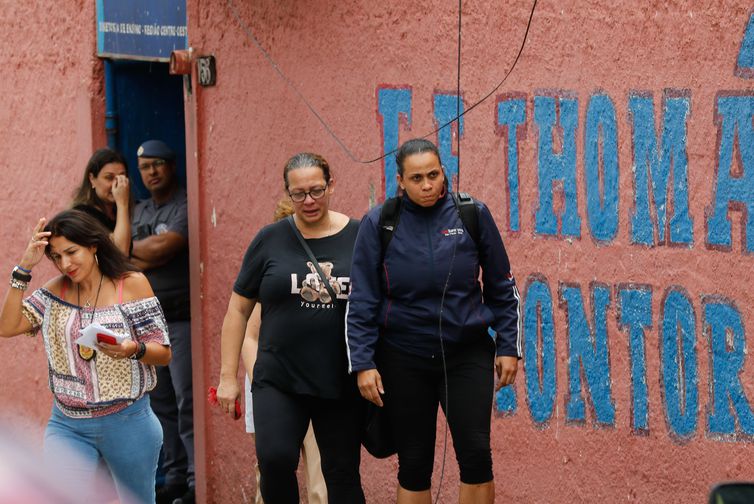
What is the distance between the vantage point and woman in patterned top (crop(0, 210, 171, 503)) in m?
6.69

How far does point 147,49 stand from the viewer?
9.81 metres

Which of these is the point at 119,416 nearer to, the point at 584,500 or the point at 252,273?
the point at 252,273

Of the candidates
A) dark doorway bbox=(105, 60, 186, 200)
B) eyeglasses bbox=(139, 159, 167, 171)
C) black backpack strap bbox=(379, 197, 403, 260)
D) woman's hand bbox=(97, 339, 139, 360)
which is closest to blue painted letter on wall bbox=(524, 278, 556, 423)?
black backpack strap bbox=(379, 197, 403, 260)

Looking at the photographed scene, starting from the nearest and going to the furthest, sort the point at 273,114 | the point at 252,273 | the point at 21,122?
the point at 252,273 → the point at 273,114 → the point at 21,122

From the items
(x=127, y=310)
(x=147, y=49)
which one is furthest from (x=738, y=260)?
(x=147, y=49)

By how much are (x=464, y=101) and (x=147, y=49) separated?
3.16 metres

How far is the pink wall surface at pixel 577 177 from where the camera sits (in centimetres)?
654

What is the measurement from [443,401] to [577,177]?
1439mm

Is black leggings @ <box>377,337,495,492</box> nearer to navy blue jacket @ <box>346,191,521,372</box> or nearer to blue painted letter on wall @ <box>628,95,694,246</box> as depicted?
navy blue jacket @ <box>346,191,521,372</box>

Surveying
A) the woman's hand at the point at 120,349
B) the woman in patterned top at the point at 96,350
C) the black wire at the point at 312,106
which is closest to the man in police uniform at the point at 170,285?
the black wire at the point at 312,106

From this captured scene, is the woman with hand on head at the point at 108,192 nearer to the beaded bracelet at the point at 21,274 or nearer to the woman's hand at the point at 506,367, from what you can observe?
the beaded bracelet at the point at 21,274

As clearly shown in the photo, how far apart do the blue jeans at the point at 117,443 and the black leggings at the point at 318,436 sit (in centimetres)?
70

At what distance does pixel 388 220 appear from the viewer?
6.12 metres

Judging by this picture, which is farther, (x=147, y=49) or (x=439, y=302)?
(x=147, y=49)
